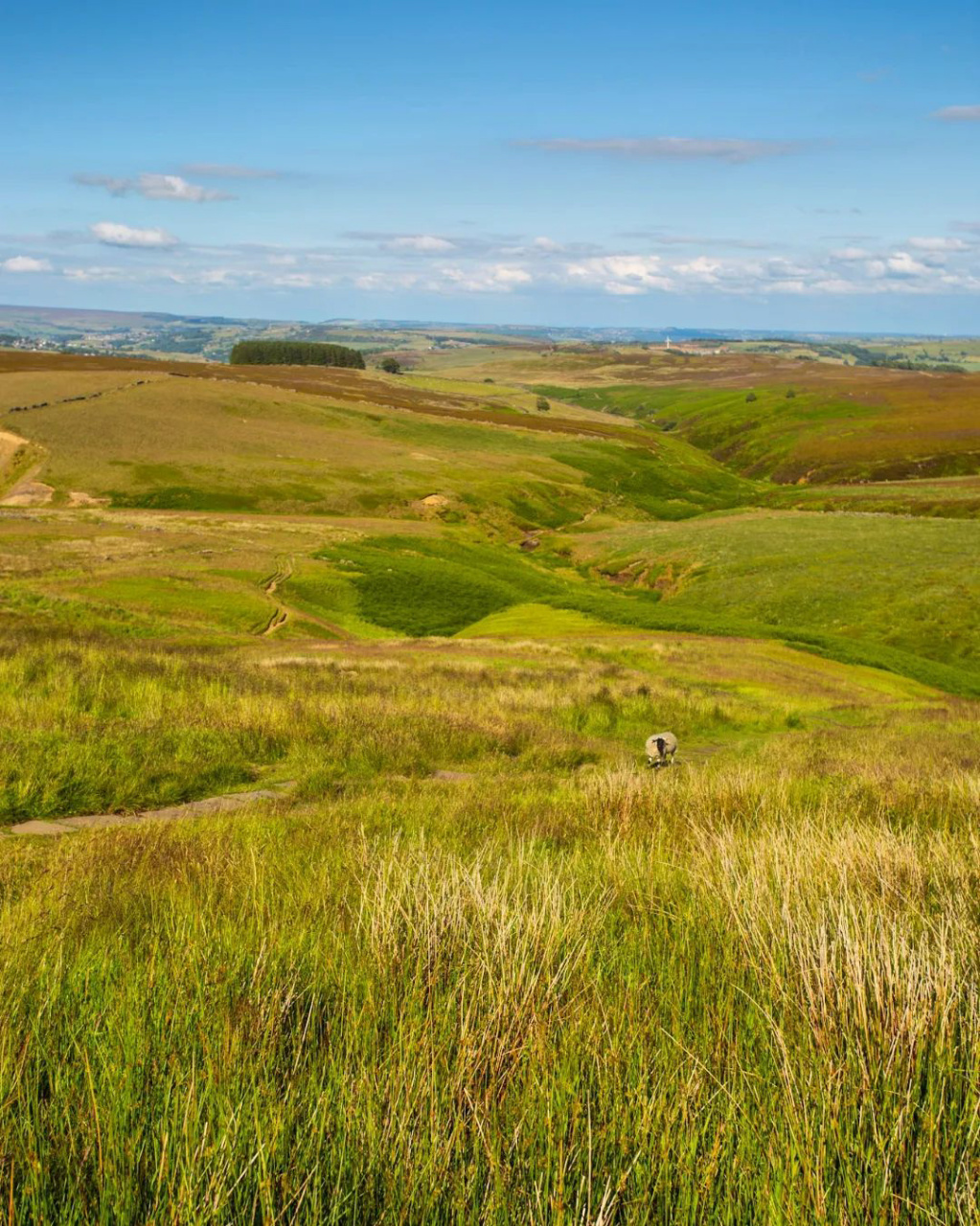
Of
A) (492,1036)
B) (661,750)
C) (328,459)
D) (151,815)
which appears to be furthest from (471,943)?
(328,459)

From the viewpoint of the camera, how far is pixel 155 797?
10281 mm

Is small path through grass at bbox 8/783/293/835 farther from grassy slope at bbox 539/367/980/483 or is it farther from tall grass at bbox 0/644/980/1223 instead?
grassy slope at bbox 539/367/980/483

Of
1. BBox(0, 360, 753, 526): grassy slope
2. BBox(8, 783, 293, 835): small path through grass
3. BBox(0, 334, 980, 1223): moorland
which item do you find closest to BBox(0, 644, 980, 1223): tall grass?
BBox(0, 334, 980, 1223): moorland

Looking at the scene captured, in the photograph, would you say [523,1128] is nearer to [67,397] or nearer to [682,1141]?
[682,1141]

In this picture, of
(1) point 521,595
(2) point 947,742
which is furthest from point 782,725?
(1) point 521,595

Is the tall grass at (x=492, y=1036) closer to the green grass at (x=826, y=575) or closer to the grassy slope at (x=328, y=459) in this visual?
the green grass at (x=826, y=575)

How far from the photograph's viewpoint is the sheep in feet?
50.3

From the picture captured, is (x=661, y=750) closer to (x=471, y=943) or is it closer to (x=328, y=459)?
(x=471, y=943)

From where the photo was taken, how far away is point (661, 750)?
51.5 feet

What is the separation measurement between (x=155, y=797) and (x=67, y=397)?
399 ft

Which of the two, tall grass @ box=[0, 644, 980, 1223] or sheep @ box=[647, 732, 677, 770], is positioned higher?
tall grass @ box=[0, 644, 980, 1223]

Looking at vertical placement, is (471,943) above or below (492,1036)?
below

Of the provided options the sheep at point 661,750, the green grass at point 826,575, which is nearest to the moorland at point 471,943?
the sheep at point 661,750

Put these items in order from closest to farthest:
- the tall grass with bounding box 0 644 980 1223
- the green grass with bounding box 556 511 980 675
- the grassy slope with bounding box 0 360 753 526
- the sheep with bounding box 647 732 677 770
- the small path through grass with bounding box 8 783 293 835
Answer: the tall grass with bounding box 0 644 980 1223
the small path through grass with bounding box 8 783 293 835
the sheep with bounding box 647 732 677 770
the green grass with bounding box 556 511 980 675
the grassy slope with bounding box 0 360 753 526
